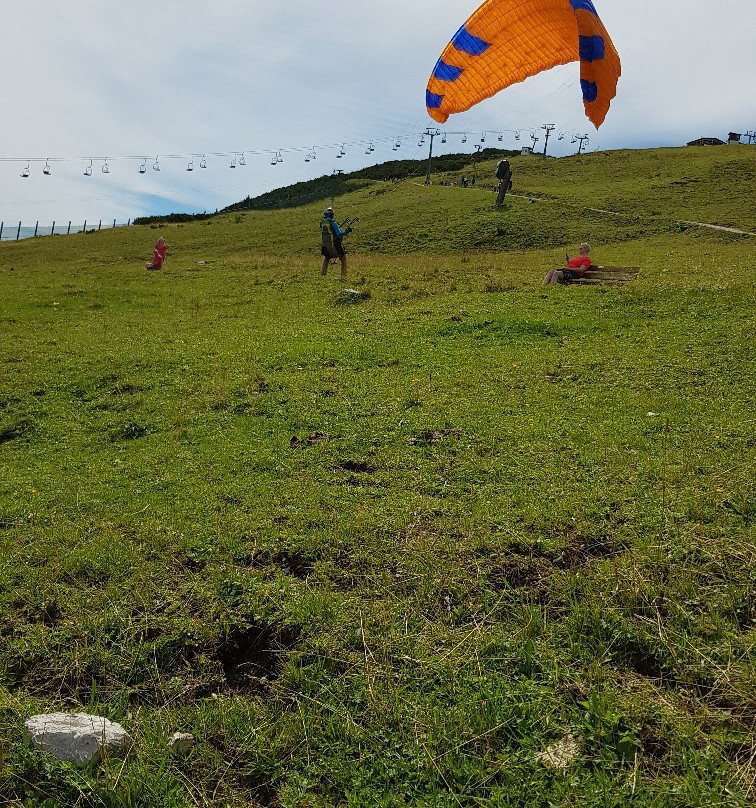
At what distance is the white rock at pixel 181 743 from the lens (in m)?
3.73

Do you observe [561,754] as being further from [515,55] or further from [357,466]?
[515,55]

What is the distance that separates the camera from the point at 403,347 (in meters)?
12.4

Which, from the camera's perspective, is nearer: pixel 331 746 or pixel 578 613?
pixel 331 746

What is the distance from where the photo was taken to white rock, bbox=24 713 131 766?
3660mm

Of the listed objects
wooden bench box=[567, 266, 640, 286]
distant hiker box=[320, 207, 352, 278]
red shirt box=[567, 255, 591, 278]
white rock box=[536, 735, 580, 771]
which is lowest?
white rock box=[536, 735, 580, 771]

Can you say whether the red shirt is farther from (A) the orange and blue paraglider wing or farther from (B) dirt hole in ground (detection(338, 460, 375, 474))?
(B) dirt hole in ground (detection(338, 460, 375, 474))

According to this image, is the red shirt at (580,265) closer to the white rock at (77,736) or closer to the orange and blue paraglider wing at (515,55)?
the orange and blue paraglider wing at (515,55)

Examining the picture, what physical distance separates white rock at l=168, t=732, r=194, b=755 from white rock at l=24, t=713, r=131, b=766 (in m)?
0.27

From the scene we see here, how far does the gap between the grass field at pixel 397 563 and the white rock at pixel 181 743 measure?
0.06 m

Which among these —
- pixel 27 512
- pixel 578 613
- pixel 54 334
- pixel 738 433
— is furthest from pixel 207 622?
pixel 54 334

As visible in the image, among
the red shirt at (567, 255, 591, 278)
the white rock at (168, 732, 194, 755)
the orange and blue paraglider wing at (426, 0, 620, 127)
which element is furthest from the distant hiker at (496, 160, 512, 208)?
the white rock at (168, 732, 194, 755)

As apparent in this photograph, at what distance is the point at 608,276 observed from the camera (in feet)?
54.3

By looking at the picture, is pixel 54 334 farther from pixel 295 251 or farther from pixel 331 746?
pixel 295 251

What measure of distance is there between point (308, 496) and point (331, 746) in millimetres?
3154
